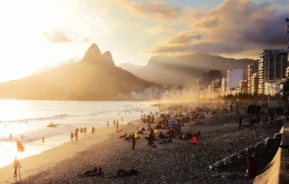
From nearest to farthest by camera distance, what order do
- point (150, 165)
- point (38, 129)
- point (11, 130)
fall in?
point (150, 165), point (38, 129), point (11, 130)

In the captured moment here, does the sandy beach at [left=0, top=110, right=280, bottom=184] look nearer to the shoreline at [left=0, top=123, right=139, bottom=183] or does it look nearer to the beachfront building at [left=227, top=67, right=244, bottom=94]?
the shoreline at [left=0, top=123, right=139, bottom=183]

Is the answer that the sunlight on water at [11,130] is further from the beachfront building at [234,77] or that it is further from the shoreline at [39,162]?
the beachfront building at [234,77]

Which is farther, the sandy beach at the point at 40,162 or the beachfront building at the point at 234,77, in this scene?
the beachfront building at the point at 234,77

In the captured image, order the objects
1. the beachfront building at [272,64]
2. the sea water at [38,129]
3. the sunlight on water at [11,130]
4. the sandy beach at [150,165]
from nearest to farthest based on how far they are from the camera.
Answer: the sandy beach at [150,165]
the sea water at [38,129]
the sunlight on water at [11,130]
the beachfront building at [272,64]

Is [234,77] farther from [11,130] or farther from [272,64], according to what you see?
[11,130]

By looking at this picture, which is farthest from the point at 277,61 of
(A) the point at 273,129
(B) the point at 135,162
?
(B) the point at 135,162

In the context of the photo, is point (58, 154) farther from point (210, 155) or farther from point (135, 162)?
point (210, 155)

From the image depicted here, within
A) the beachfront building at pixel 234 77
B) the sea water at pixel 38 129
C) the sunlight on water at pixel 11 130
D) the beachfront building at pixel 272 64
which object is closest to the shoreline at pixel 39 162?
the sea water at pixel 38 129

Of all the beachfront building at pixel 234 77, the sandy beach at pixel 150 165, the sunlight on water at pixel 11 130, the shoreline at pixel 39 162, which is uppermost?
the beachfront building at pixel 234 77

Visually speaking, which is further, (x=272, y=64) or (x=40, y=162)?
(x=272, y=64)

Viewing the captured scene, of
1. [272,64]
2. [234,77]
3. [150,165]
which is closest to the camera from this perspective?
[150,165]

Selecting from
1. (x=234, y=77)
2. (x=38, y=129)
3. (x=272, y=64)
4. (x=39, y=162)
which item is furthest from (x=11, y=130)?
(x=234, y=77)

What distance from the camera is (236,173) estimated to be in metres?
13.4

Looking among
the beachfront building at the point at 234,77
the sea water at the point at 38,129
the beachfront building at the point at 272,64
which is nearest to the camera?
the sea water at the point at 38,129
